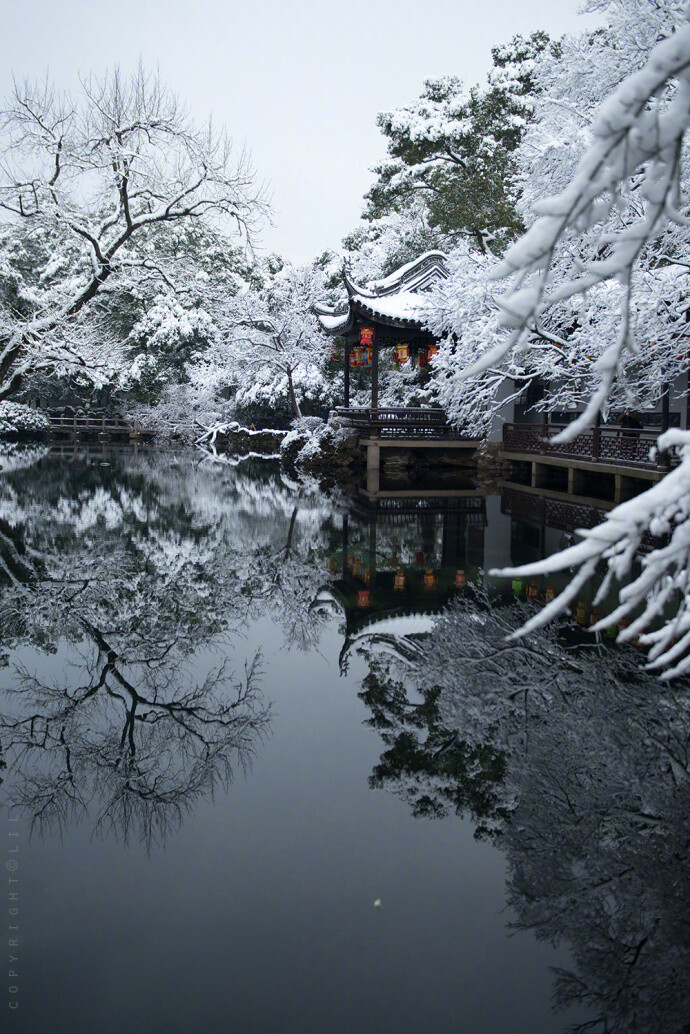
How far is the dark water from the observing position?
9.03ft

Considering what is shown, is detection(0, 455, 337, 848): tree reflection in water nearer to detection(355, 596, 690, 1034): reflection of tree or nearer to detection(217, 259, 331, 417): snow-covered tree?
detection(355, 596, 690, 1034): reflection of tree

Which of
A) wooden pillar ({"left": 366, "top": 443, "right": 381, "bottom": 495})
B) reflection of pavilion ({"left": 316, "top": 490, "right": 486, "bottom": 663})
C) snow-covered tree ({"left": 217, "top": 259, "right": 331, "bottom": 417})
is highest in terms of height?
snow-covered tree ({"left": 217, "top": 259, "right": 331, "bottom": 417})

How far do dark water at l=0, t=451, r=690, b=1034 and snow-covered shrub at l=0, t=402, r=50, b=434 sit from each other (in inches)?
1036

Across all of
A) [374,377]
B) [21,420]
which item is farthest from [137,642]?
[21,420]

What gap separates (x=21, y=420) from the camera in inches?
1281

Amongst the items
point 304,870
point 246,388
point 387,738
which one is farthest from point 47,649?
point 246,388

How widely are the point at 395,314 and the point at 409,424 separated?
2589 mm

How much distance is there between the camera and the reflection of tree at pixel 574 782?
115 inches

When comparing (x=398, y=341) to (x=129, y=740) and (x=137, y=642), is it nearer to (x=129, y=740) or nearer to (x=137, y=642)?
(x=137, y=642)

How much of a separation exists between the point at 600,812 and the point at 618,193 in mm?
3130

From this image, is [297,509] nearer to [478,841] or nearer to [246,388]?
[478,841]

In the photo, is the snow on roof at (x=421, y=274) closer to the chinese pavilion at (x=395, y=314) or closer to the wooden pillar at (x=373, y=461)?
the chinese pavilion at (x=395, y=314)

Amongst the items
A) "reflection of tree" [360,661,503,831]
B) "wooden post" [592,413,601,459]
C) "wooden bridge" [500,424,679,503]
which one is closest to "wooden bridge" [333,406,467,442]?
"wooden bridge" [500,424,679,503]

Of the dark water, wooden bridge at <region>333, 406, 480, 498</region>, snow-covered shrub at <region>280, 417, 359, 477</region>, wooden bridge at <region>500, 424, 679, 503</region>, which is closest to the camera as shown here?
the dark water
